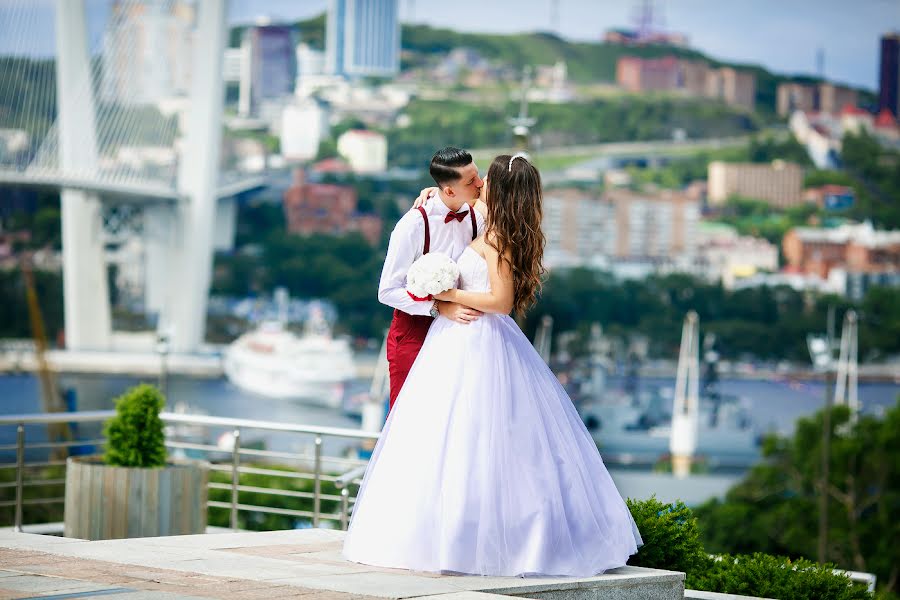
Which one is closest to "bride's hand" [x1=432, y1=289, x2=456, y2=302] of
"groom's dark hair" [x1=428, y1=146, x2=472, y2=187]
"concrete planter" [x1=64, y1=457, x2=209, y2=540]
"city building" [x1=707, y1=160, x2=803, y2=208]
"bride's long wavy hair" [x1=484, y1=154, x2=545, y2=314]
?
"bride's long wavy hair" [x1=484, y1=154, x2=545, y2=314]

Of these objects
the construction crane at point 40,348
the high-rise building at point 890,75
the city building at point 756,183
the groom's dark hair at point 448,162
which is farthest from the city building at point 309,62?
the groom's dark hair at point 448,162

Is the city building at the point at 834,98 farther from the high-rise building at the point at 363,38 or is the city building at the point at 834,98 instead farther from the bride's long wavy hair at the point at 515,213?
the bride's long wavy hair at the point at 515,213

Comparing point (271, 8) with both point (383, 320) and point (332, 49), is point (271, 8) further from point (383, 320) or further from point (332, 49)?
point (383, 320)

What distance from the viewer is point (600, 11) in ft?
241

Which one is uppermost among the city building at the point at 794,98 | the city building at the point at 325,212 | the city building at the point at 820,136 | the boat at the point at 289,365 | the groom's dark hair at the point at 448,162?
the city building at the point at 794,98

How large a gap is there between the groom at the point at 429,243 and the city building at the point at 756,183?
198 ft

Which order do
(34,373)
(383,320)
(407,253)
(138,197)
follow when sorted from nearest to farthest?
(407,253)
(138,197)
(34,373)
(383,320)

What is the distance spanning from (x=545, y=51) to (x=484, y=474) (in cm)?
6870

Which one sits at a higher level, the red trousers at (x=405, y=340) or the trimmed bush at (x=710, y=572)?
the red trousers at (x=405, y=340)

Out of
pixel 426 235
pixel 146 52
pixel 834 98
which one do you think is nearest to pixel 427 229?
pixel 426 235

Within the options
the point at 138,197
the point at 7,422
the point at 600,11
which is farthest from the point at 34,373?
the point at 7,422

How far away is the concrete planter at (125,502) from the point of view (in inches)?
159

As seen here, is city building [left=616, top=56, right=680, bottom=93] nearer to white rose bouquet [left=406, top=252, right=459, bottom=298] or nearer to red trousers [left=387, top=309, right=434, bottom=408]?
red trousers [left=387, top=309, right=434, bottom=408]

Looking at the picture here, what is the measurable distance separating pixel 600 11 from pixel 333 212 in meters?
23.7
